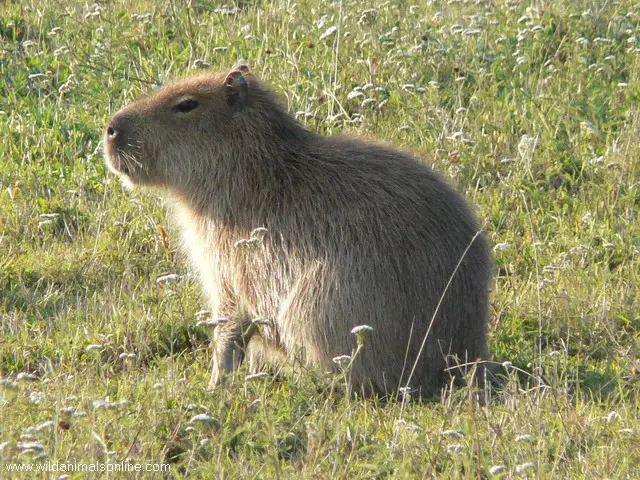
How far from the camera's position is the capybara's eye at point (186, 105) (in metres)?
4.91

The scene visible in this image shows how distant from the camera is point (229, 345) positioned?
4.59 m

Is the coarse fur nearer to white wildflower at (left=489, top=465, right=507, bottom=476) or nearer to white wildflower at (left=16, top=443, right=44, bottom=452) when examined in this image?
white wildflower at (left=489, top=465, right=507, bottom=476)

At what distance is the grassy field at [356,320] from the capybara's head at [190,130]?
70 cm

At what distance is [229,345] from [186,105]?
1.12 m

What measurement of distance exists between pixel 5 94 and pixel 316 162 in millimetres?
3193

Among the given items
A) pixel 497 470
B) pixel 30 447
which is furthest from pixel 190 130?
pixel 497 470

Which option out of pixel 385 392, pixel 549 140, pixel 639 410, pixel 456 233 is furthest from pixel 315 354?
pixel 549 140

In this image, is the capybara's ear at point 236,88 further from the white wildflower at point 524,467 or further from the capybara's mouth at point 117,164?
the white wildflower at point 524,467

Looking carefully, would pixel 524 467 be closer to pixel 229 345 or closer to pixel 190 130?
pixel 229 345

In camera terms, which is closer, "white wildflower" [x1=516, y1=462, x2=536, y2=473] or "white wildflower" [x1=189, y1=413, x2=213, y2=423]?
"white wildflower" [x1=516, y1=462, x2=536, y2=473]

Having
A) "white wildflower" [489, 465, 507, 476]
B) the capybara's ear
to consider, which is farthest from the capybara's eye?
"white wildflower" [489, 465, 507, 476]

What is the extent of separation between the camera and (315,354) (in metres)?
4.48

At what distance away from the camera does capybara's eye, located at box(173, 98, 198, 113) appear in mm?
4914

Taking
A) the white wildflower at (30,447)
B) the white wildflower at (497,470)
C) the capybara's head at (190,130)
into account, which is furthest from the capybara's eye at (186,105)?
the white wildflower at (497,470)
